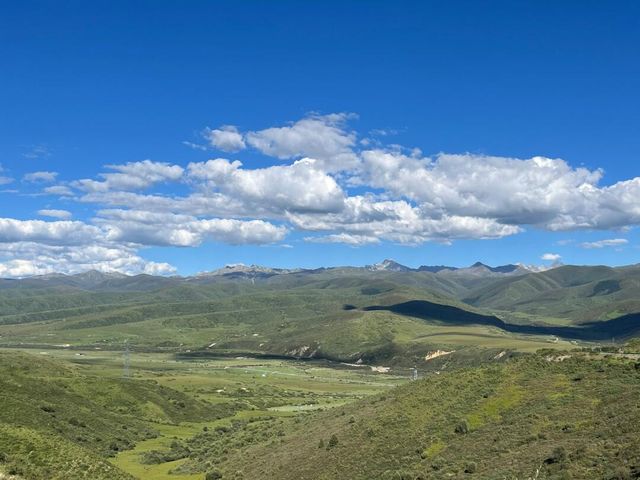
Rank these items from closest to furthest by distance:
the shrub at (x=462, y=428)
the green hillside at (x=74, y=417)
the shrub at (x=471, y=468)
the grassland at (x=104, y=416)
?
the shrub at (x=471, y=468)
the green hillside at (x=74, y=417)
the grassland at (x=104, y=416)
the shrub at (x=462, y=428)

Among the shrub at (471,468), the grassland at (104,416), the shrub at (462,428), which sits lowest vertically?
the grassland at (104,416)

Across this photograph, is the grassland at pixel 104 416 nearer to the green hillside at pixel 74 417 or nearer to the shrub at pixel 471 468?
the green hillside at pixel 74 417

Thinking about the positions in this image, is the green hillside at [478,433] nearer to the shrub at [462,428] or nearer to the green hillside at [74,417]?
the shrub at [462,428]

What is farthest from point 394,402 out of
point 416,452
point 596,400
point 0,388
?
point 0,388

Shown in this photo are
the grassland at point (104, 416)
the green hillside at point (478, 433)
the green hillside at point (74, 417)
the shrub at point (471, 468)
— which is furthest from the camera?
the grassland at point (104, 416)

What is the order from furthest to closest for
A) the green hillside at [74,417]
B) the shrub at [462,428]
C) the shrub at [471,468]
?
the shrub at [462,428] < the green hillside at [74,417] < the shrub at [471,468]

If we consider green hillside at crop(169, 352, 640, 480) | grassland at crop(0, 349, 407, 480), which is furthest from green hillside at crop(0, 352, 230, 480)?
green hillside at crop(169, 352, 640, 480)

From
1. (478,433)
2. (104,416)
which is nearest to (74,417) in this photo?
(104,416)

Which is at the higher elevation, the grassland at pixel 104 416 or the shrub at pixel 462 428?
the shrub at pixel 462 428

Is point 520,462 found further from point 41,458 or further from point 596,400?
point 41,458

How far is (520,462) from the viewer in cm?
4200

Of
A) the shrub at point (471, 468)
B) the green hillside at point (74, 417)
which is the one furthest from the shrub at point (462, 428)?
the green hillside at point (74, 417)

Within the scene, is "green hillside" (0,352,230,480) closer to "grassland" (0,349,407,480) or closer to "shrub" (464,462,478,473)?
"grassland" (0,349,407,480)

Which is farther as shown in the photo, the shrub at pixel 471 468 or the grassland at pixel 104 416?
the grassland at pixel 104 416
